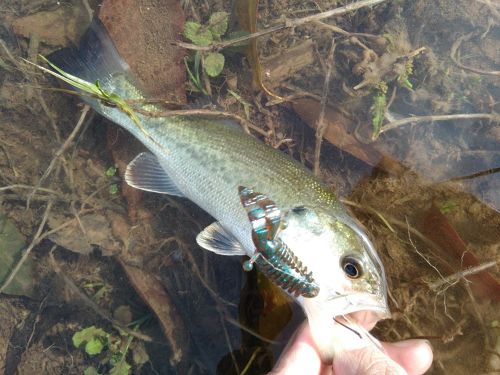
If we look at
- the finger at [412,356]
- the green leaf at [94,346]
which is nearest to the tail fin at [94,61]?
the green leaf at [94,346]

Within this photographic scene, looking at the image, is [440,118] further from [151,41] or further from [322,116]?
[151,41]

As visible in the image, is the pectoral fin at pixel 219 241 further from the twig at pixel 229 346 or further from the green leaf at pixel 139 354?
the green leaf at pixel 139 354

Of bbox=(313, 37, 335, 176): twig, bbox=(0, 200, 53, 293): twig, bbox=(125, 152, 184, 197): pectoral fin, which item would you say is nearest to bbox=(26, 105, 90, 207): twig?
bbox=(0, 200, 53, 293): twig

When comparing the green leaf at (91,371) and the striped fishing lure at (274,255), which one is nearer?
the striped fishing lure at (274,255)

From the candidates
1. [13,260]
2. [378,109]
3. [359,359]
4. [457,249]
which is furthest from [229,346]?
[378,109]

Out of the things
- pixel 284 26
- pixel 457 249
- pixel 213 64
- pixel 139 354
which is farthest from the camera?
pixel 213 64
